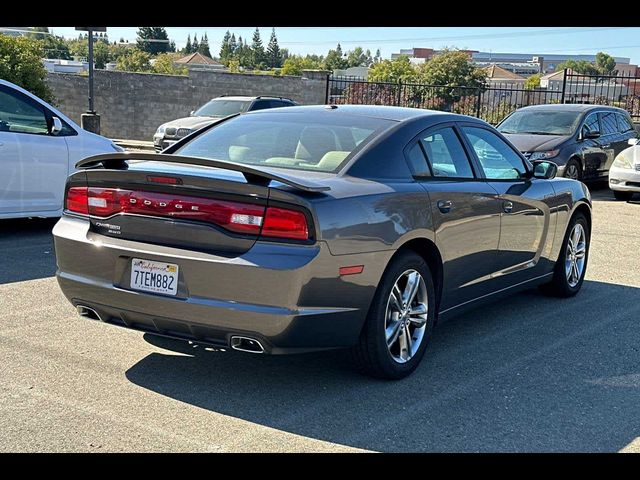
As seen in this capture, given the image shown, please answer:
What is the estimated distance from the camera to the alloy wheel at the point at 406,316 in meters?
4.92

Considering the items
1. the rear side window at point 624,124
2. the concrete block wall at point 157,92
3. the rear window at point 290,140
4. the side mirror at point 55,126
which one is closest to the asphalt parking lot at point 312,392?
the rear window at point 290,140

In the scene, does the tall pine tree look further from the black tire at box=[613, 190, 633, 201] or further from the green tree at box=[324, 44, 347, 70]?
the black tire at box=[613, 190, 633, 201]

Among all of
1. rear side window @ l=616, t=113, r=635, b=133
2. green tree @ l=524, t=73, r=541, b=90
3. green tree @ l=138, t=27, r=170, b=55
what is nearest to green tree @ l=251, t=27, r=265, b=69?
green tree @ l=138, t=27, r=170, b=55

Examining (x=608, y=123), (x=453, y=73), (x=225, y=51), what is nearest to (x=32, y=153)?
(x=608, y=123)

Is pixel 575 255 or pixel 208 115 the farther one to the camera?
pixel 208 115

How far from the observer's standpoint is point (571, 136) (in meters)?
Answer: 15.6

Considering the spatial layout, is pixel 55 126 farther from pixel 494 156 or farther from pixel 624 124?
pixel 624 124

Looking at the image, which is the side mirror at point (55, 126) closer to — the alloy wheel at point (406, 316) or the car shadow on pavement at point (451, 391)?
the car shadow on pavement at point (451, 391)

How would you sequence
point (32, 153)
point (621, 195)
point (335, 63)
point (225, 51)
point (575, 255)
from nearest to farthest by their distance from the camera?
point (575, 255), point (32, 153), point (621, 195), point (335, 63), point (225, 51)

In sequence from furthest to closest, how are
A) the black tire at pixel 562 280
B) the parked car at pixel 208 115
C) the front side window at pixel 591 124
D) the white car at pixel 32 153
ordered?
the parked car at pixel 208 115, the front side window at pixel 591 124, the white car at pixel 32 153, the black tire at pixel 562 280

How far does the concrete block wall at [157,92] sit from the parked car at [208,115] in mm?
6713

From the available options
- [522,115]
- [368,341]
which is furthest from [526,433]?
[522,115]

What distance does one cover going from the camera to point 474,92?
1019 inches

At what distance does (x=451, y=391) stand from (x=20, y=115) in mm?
6076
